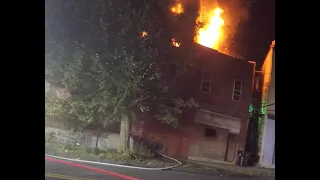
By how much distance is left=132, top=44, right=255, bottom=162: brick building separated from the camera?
2.41m

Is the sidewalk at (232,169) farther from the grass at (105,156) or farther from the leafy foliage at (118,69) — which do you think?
the leafy foliage at (118,69)

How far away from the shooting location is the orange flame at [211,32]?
2.46 metres

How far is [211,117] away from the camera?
2.42 meters

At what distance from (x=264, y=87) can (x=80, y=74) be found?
1.38 metres

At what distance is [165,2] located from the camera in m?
2.47

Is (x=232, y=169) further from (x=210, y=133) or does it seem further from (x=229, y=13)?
(x=229, y=13)

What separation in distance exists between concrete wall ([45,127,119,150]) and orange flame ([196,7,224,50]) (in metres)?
0.96

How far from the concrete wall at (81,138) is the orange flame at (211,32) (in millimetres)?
960

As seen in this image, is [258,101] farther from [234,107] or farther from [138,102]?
[138,102]

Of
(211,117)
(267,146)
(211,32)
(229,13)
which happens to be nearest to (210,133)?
(211,117)

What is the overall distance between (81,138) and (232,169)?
1141 millimetres

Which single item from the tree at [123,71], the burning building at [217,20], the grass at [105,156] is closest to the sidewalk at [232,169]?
the grass at [105,156]
